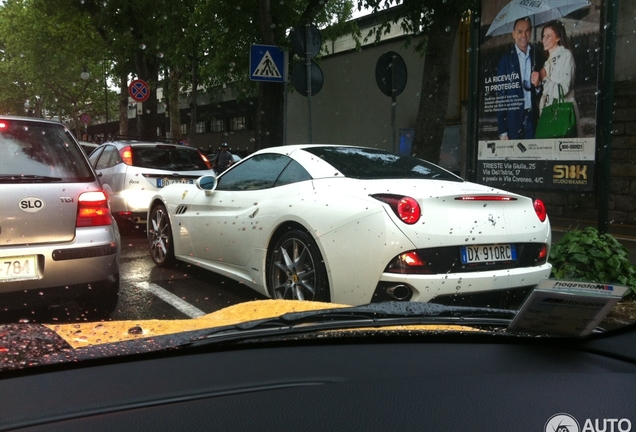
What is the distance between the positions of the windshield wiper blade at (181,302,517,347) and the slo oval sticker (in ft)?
8.44

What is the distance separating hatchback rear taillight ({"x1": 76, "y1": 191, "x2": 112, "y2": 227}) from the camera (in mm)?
4074

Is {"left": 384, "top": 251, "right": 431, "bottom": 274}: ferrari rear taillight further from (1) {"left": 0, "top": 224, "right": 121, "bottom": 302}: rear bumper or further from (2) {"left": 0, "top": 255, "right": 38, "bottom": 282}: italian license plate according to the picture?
(2) {"left": 0, "top": 255, "right": 38, "bottom": 282}: italian license plate

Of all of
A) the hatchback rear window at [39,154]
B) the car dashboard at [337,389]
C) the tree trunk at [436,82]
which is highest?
the tree trunk at [436,82]

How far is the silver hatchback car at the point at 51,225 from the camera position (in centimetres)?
369

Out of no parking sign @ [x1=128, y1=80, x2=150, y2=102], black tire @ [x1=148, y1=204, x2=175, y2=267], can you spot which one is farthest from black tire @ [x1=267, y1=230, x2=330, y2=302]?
no parking sign @ [x1=128, y1=80, x2=150, y2=102]

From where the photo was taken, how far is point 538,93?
6449mm

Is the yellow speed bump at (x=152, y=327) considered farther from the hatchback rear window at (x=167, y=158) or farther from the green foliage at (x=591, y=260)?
the hatchback rear window at (x=167, y=158)

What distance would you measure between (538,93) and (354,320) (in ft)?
17.7

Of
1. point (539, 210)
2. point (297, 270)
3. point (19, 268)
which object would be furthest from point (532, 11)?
point (19, 268)

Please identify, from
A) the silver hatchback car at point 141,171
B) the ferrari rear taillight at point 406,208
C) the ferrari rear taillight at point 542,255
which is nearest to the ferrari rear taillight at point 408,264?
the ferrari rear taillight at point 406,208

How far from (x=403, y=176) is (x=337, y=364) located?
3190mm

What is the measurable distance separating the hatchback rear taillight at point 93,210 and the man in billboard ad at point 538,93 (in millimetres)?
4354

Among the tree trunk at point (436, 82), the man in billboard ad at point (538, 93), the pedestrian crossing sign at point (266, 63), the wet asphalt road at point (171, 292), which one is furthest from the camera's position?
the tree trunk at point (436, 82)

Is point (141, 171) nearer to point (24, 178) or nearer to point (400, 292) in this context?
point (24, 178)
